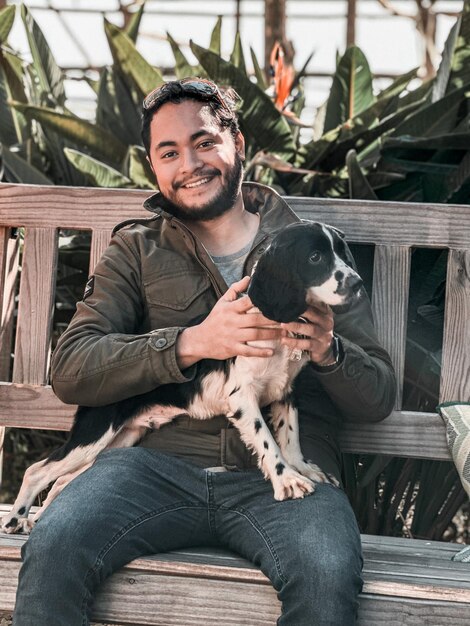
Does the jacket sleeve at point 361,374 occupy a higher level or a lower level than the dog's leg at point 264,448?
higher

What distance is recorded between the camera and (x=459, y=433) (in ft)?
10.5

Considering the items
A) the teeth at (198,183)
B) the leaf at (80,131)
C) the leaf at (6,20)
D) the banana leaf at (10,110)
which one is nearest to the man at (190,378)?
the teeth at (198,183)

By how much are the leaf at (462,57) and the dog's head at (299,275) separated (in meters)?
1.64

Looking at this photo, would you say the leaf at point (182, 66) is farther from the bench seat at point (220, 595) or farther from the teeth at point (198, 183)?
the bench seat at point (220, 595)

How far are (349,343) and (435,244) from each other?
0.61m

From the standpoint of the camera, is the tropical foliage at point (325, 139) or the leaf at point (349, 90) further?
the leaf at point (349, 90)

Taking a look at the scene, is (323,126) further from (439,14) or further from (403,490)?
(439,14)

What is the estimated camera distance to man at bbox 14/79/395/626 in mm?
2465

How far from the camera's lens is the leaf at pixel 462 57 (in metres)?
3.99

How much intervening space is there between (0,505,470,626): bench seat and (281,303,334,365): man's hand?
0.59 meters

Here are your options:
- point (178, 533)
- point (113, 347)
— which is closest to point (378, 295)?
point (113, 347)

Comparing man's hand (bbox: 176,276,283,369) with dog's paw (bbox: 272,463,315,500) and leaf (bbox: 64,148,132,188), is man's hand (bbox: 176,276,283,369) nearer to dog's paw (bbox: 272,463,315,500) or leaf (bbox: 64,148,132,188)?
dog's paw (bbox: 272,463,315,500)

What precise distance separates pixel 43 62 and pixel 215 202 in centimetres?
234

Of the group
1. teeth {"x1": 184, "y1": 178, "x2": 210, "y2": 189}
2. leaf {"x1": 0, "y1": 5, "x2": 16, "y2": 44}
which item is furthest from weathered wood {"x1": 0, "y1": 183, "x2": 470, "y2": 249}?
leaf {"x1": 0, "y1": 5, "x2": 16, "y2": 44}
